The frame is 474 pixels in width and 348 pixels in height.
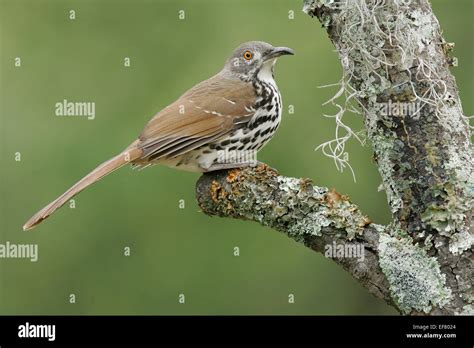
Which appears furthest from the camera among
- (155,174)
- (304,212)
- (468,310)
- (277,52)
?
(155,174)

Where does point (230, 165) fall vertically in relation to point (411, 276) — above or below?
above

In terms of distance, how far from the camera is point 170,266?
27.8ft

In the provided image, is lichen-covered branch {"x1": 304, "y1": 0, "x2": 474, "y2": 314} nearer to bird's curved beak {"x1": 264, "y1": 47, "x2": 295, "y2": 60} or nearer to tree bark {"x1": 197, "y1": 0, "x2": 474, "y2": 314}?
tree bark {"x1": 197, "y1": 0, "x2": 474, "y2": 314}

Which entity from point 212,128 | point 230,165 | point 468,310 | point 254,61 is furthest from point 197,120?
point 468,310

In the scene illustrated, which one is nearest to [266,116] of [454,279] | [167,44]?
[454,279]

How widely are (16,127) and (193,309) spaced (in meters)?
2.55

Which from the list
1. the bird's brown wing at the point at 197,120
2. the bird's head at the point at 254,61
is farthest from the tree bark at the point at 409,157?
the bird's head at the point at 254,61

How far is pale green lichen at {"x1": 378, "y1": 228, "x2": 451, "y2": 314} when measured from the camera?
13.4 feet

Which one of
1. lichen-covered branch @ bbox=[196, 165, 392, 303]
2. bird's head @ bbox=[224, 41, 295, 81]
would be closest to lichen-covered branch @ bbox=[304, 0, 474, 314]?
lichen-covered branch @ bbox=[196, 165, 392, 303]

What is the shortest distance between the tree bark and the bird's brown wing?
1.65 m

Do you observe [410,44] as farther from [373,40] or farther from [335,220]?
[335,220]

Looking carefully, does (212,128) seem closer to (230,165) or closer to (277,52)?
(230,165)

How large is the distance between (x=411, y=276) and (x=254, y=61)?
2.78 metres

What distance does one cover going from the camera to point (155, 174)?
8.15m
